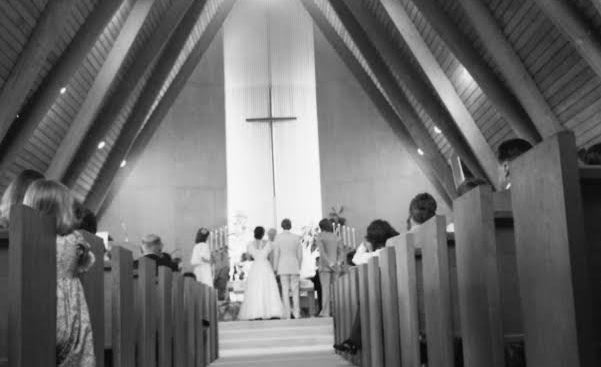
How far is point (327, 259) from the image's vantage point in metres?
10.6

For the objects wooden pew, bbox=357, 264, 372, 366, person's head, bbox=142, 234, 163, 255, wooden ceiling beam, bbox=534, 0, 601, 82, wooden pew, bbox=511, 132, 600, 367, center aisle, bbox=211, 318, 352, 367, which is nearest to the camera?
wooden pew, bbox=511, 132, 600, 367

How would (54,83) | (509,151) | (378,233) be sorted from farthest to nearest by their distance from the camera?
(54,83), (378,233), (509,151)

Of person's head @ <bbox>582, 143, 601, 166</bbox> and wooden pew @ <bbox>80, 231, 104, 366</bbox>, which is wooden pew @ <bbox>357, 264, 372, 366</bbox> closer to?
person's head @ <bbox>582, 143, 601, 166</bbox>

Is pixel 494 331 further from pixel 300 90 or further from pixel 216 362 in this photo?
pixel 300 90

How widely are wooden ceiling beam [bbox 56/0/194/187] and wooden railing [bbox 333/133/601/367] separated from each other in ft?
22.8

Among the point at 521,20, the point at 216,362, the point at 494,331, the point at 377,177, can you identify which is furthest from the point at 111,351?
the point at 377,177

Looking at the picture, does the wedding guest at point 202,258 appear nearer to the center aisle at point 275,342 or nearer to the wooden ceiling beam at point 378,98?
the center aisle at point 275,342

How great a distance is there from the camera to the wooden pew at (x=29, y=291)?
7.81 ft

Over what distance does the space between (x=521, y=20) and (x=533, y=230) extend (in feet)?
22.8

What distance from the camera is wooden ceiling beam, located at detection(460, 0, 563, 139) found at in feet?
29.1

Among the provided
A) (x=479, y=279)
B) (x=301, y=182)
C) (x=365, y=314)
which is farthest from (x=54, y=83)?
(x=479, y=279)

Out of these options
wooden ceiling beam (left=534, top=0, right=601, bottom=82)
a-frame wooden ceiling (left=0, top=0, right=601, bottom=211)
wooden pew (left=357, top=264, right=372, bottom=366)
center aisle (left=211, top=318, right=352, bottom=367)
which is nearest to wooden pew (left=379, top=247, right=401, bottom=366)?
wooden pew (left=357, top=264, right=372, bottom=366)

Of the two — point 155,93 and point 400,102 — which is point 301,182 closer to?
point 400,102

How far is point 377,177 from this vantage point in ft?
47.4
